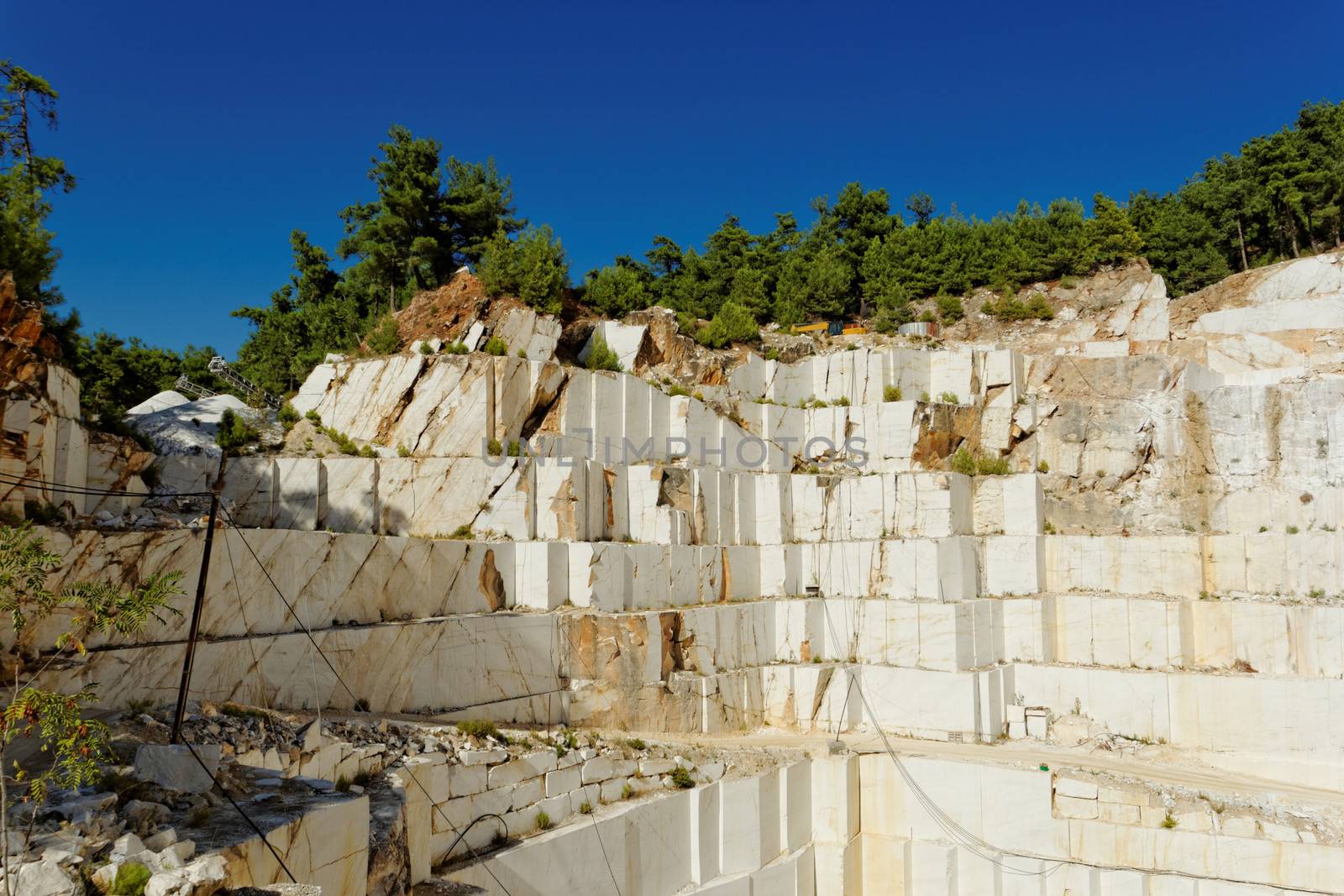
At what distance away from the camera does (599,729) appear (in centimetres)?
1827

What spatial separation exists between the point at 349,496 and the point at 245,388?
28.7 ft

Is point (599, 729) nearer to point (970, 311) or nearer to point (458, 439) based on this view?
point (458, 439)

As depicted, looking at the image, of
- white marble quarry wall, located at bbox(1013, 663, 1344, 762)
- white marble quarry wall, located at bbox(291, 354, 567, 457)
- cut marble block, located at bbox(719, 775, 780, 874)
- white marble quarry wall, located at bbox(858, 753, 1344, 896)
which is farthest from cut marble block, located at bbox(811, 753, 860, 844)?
white marble quarry wall, located at bbox(291, 354, 567, 457)

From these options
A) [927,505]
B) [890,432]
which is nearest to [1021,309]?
[890,432]

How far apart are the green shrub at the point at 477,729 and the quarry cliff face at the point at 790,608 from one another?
0.85 feet

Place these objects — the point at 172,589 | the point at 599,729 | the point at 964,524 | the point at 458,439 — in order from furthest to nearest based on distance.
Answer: the point at 964,524
the point at 458,439
the point at 599,729
the point at 172,589

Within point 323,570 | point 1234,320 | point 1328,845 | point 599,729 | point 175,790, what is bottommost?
point 1328,845

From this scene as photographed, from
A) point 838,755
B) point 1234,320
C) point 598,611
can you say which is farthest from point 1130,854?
point 1234,320

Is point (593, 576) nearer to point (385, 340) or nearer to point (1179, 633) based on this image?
point (385, 340)

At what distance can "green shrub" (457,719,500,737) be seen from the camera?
14180mm

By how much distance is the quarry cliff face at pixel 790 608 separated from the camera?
13930 mm

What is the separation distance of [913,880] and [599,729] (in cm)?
673

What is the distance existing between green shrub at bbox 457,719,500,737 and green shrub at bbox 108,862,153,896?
7895 mm

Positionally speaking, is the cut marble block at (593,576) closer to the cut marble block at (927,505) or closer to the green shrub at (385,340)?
the green shrub at (385,340)
